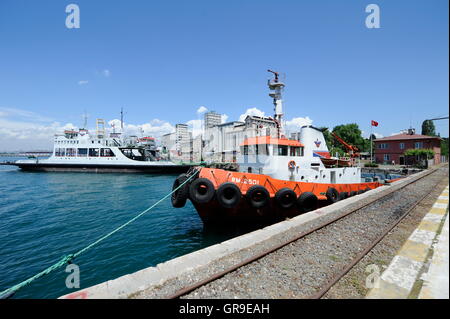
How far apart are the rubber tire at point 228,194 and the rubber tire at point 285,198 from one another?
180 cm

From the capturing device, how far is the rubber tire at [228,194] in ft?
25.5

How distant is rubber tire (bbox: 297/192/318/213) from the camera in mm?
8766

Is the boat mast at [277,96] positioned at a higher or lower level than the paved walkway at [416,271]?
higher

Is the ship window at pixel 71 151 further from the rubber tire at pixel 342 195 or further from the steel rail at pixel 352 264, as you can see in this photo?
the steel rail at pixel 352 264

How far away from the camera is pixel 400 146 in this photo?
40.2 m

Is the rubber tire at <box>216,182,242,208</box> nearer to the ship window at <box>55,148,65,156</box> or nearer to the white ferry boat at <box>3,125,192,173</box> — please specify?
the white ferry boat at <box>3,125,192,173</box>

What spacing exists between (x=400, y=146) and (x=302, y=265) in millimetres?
49944

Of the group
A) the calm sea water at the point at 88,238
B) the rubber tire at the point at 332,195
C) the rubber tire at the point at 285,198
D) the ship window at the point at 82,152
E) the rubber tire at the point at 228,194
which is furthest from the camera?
the ship window at the point at 82,152

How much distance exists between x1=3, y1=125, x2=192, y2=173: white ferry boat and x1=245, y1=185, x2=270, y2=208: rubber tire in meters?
28.7

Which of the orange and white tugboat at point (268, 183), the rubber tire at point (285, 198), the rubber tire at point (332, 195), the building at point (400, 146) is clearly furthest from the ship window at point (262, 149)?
the building at point (400, 146)

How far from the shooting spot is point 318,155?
35.7 feet

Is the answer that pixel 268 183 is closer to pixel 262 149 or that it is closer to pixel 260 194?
pixel 260 194
